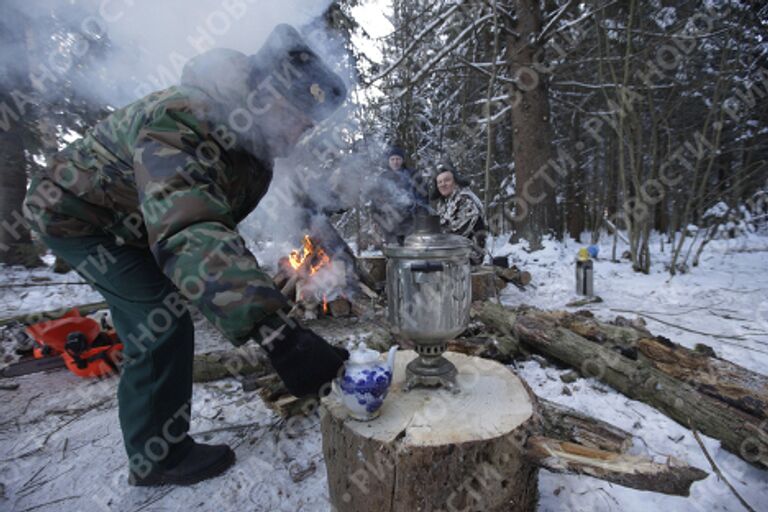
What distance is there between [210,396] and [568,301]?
4591 millimetres

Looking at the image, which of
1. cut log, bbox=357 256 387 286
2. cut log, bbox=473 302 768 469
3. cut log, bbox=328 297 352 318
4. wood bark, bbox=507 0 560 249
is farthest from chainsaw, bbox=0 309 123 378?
wood bark, bbox=507 0 560 249

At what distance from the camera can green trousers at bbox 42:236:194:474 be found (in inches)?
77.5

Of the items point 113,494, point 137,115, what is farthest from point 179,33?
point 113,494

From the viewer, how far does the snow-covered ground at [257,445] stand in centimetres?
196

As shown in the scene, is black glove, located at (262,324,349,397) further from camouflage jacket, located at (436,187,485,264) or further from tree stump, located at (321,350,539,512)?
camouflage jacket, located at (436,187,485,264)

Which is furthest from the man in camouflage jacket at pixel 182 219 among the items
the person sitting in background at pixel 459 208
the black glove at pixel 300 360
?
the person sitting in background at pixel 459 208

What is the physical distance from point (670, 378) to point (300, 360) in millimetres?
2500

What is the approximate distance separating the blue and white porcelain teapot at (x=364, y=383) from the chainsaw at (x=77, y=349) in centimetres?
311

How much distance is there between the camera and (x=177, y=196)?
1.35m

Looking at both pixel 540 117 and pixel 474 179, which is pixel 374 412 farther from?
pixel 474 179

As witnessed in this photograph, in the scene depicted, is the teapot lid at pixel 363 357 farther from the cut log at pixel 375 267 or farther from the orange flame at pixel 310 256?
the cut log at pixel 375 267

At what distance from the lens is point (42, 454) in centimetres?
255

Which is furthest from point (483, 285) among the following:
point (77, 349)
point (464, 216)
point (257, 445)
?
point (77, 349)

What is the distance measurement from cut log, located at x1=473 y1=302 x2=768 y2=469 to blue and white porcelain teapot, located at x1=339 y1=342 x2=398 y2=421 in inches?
76.5
